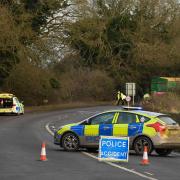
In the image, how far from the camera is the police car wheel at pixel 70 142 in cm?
2034

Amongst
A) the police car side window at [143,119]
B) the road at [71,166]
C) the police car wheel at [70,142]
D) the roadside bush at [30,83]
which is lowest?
the road at [71,166]

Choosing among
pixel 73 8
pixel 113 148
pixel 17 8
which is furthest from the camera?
pixel 73 8

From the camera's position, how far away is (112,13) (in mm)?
76500

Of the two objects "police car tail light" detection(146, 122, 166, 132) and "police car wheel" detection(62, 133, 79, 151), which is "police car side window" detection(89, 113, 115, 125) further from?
"police car tail light" detection(146, 122, 166, 132)

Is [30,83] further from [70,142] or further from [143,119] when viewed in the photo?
[143,119]

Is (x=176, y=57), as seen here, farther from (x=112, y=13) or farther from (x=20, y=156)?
(x=20, y=156)

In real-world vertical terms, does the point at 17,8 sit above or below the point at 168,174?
above

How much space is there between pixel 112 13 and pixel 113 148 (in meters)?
60.6

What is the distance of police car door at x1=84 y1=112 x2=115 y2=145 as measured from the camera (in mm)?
20000

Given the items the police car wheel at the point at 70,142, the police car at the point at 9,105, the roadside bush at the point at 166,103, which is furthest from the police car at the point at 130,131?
the police car at the point at 9,105

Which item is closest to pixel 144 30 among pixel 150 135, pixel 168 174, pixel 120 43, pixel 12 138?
pixel 120 43

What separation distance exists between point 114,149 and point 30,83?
41974 mm

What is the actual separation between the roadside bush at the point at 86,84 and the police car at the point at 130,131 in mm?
49917

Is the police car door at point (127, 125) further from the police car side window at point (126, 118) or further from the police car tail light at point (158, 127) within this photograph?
the police car tail light at point (158, 127)
